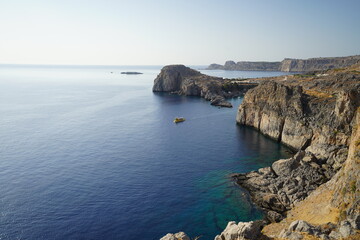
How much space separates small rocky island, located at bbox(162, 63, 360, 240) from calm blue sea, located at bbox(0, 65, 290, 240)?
200 inches

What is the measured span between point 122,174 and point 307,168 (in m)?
43.1

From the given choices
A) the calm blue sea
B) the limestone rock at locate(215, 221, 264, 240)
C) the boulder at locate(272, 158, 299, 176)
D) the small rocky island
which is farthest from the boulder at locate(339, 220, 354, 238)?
the boulder at locate(272, 158, 299, 176)

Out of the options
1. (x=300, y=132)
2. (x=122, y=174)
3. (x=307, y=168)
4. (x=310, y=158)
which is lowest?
(x=122, y=174)

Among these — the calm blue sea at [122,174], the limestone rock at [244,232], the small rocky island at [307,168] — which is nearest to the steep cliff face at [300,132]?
the small rocky island at [307,168]

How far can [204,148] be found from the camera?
88562mm

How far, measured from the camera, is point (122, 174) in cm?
6800

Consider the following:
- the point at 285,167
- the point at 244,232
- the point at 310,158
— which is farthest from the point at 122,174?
the point at 310,158

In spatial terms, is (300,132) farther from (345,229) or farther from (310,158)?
(345,229)

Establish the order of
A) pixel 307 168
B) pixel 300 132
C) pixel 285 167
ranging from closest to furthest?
1. pixel 307 168
2. pixel 285 167
3. pixel 300 132

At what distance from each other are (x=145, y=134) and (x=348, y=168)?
7419cm

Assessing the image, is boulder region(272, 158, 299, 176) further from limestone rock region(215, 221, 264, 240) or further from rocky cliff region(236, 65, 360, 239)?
limestone rock region(215, 221, 264, 240)

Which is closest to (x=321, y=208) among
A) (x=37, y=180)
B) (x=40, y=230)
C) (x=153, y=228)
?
(x=153, y=228)

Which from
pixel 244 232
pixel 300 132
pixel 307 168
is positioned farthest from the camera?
pixel 300 132

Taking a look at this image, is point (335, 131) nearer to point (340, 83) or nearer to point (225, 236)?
point (340, 83)
